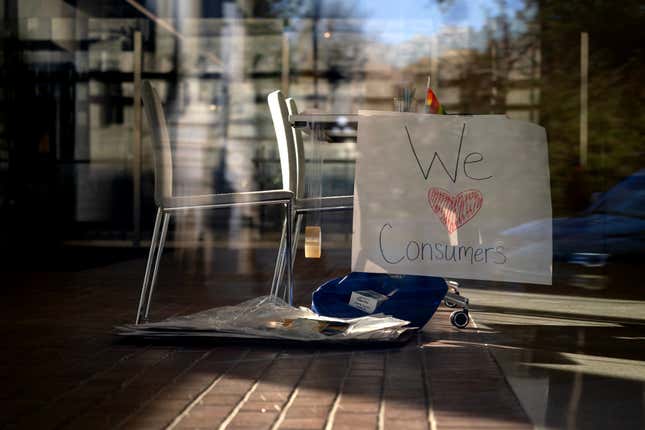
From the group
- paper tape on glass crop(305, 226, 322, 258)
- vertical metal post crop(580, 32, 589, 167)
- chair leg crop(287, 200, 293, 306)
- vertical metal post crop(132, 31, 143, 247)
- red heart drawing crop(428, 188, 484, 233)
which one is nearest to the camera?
red heart drawing crop(428, 188, 484, 233)

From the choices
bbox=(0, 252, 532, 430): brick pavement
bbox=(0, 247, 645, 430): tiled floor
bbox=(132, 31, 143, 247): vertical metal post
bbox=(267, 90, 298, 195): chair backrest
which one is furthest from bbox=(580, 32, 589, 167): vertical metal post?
bbox=(267, 90, 298, 195): chair backrest

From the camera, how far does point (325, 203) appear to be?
162 inches

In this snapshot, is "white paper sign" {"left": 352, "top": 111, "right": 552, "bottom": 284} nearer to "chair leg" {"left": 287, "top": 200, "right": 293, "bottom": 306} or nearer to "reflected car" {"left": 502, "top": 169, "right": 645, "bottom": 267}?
"chair leg" {"left": 287, "top": 200, "right": 293, "bottom": 306}

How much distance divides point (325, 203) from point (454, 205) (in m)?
0.60

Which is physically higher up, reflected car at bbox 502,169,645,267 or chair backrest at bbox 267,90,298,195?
chair backrest at bbox 267,90,298,195

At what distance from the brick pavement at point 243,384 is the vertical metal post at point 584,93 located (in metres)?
4.41

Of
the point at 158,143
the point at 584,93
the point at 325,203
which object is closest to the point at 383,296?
the point at 325,203

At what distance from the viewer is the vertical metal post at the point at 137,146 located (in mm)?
8961

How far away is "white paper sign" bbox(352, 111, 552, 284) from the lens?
3676mm

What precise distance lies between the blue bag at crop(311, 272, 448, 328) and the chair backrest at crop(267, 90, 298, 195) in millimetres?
448

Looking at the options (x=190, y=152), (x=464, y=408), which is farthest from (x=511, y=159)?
(x=190, y=152)

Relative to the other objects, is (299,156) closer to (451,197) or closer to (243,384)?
(451,197)

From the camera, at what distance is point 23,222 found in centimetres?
881

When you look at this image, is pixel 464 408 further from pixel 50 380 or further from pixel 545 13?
pixel 545 13
